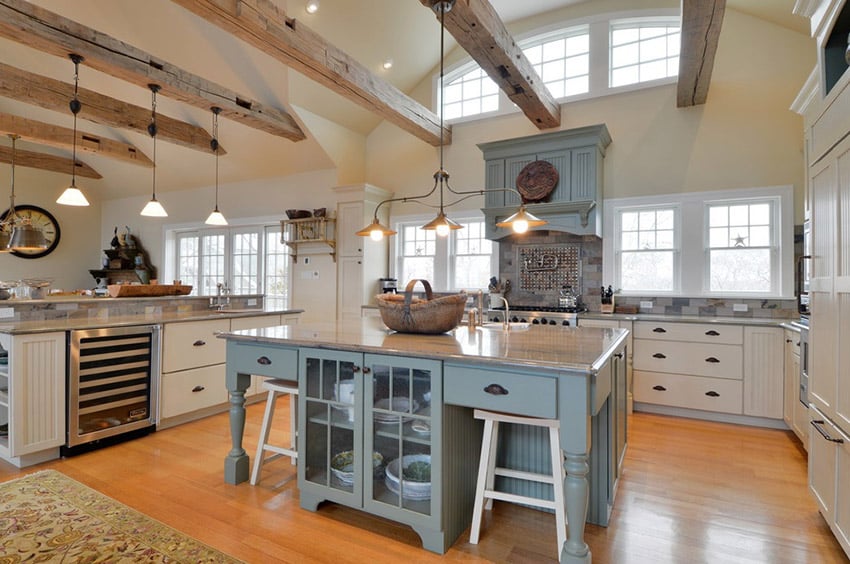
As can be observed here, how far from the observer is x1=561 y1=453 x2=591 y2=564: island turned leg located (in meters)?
1.67

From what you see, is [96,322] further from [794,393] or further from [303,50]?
[794,393]

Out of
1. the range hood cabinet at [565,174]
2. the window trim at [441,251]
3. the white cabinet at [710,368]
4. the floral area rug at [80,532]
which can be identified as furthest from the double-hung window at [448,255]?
the floral area rug at [80,532]

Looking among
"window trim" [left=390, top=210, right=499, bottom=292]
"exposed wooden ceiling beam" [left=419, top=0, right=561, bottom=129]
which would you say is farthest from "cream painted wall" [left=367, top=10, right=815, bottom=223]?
"window trim" [left=390, top=210, right=499, bottom=292]

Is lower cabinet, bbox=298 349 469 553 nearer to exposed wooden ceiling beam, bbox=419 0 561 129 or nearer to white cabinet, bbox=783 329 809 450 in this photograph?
exposed wooden ceiling beam, bbox=419 0 561 129

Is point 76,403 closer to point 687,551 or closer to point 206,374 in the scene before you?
point 206,374

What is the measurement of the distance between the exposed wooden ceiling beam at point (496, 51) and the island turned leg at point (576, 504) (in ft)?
7.85

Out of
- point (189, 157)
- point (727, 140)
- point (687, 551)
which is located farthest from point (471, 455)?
point (189, 157)

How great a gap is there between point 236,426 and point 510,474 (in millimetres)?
1594

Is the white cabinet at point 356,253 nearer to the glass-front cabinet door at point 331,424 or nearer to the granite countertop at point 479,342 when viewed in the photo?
the granite countertop at point 479,342

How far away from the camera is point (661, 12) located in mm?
4625

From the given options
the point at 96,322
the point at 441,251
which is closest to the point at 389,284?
the point at 441,251

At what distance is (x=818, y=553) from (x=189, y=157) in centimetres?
785

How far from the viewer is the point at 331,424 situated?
2.23m

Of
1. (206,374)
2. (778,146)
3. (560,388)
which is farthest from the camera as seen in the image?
(778,146)
